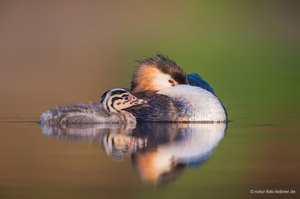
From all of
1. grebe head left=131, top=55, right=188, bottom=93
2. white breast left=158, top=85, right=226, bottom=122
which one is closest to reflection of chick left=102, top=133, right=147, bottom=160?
white breast left=158, top=85, right=226, bottom=122

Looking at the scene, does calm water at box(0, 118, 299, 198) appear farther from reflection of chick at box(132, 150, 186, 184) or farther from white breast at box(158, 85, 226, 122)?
white breast at box(158, 85, 226, 122)

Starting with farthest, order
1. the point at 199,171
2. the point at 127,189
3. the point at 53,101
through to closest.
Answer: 1. the point at 53,101
2. the point at 199,171
3. the point at 127,189

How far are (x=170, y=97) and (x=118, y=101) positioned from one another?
28.9 inches

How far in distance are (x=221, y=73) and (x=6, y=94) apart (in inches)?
265

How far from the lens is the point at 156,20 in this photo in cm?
4034

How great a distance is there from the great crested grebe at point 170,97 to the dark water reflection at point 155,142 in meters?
0.17

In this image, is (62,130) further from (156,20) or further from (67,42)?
(156,20)

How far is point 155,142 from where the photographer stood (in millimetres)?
11992

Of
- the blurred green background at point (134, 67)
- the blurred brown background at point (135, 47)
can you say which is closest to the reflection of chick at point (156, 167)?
the blurred green background at point (134, 67)

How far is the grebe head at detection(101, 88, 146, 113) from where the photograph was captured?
539 inches

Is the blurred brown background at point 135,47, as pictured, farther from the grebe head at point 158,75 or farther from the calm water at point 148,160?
the calm water at point 148,160

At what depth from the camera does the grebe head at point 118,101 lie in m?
13.7

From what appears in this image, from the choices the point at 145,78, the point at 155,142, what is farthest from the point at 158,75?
the point at 155,142

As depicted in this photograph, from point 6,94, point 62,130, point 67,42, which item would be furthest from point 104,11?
point 62,130
